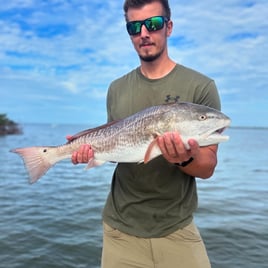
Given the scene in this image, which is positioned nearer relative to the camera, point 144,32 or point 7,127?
point 144,32

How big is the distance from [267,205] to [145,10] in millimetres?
12562

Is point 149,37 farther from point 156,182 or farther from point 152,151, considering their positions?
point 156,182

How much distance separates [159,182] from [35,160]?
4.93 feet

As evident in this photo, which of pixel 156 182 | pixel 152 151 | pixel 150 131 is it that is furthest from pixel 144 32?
pixel 156 182

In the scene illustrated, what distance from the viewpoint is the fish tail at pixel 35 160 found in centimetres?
427

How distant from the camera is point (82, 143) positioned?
4180 millimetres

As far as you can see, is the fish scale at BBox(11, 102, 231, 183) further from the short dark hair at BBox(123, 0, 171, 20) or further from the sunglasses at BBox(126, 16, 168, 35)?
the short dark hair at BBox(123, 0, 171, 20)

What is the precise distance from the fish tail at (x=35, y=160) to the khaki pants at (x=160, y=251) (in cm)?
110

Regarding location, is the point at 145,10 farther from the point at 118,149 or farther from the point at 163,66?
the point at 118,149

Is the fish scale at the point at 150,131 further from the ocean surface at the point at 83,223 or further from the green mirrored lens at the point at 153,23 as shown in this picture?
the ocean surface at the point at 83,223

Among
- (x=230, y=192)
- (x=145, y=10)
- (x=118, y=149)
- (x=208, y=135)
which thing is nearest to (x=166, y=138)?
(x=208, y=135)

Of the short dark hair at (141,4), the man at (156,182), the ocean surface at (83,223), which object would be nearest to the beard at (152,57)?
the man at (156,182)

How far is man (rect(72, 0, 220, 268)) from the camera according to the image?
3791 mm

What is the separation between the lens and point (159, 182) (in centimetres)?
383
